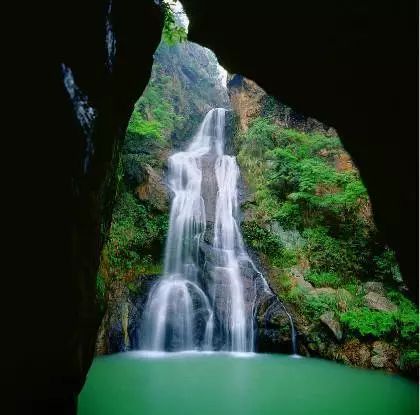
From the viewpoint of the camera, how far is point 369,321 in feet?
35.2

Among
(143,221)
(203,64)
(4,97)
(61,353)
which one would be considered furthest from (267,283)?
(203,64)

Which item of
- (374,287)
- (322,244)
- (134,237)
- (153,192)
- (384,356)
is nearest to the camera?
(384,356)

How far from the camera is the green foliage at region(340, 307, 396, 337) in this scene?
407 inches

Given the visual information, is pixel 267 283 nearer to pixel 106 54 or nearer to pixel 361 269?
pixel 361 269

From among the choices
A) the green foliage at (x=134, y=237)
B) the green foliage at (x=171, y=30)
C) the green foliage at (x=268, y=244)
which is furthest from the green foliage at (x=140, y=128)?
the green foliage at (x=171, y=30)

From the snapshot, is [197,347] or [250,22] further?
[197,347]

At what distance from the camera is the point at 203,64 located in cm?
3634

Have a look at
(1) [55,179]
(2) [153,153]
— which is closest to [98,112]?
(1) [55,179]

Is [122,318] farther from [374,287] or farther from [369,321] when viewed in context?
[374,287]

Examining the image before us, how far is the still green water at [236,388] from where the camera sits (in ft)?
24.3

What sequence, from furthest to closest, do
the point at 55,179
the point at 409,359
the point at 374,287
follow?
the point at 374,287 < the point at 409,359 < the point at 55,179

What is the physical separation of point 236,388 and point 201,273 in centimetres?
597

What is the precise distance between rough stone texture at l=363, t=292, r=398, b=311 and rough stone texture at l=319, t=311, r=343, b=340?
115cm

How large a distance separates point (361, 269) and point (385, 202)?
1018 centimetres
